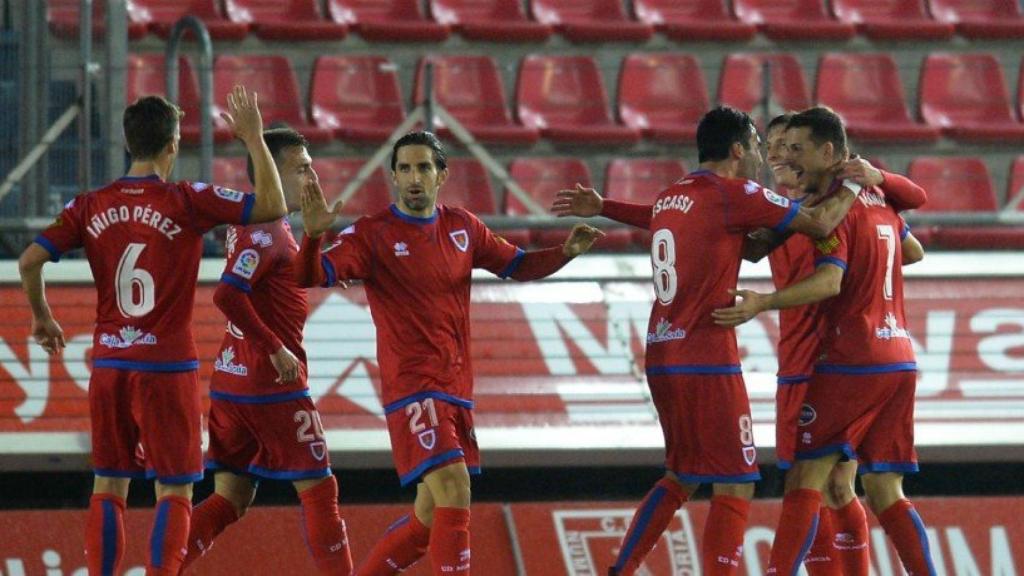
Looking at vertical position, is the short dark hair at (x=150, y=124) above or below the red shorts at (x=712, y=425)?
above

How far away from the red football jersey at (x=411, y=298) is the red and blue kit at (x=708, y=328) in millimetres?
731

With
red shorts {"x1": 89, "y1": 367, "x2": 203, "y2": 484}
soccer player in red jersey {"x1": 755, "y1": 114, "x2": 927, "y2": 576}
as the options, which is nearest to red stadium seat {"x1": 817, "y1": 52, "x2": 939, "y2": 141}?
soccer player in red jersey {"x1": 755, "y1": 114, "x2": 927, "y2": 576}

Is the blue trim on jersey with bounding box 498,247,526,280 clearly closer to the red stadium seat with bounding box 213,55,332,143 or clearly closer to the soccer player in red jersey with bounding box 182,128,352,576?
the soccer player in red jersey with bounding box 182,128,352,576

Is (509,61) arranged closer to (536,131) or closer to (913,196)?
(536,131)

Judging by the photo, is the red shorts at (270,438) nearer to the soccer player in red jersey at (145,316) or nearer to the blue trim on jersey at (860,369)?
the soccer player in red jersey at (145,316)

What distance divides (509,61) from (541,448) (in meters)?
4.20

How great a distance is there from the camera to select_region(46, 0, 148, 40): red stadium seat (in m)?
9.48

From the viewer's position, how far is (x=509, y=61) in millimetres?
11445

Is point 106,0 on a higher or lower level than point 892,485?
higher

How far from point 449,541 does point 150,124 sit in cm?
180

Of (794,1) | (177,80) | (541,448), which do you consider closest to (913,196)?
(541,448)

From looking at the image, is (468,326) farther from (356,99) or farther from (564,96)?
(564,96)

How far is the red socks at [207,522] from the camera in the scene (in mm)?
6520

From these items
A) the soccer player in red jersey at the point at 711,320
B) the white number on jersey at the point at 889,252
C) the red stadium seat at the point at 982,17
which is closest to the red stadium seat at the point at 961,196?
the red stadium seat at the point at 982,17
